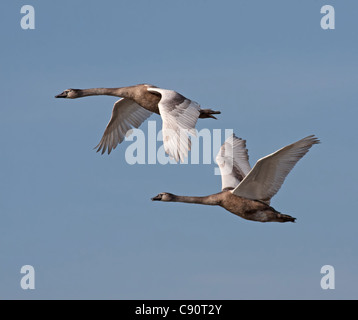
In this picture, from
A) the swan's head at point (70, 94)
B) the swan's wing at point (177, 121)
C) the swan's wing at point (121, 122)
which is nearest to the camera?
the swan's wing at point (177, 121)

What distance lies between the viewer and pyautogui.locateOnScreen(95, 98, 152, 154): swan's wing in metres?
27.2

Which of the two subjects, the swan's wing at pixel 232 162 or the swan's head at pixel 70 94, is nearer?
the swan's wing at pixel 232 162

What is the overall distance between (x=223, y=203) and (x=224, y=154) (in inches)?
106

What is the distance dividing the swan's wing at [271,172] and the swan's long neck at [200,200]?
64cm

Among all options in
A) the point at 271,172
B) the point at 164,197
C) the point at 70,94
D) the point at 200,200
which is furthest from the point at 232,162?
the point at 70,94

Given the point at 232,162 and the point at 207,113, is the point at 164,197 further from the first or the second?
the point at 207,113

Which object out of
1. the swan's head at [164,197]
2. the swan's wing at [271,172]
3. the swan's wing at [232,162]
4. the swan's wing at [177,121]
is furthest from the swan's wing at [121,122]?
the swan's wing at [271,172]

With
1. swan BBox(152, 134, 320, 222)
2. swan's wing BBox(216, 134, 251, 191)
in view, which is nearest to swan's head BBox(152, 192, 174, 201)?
swan BBox(152, 134, 320, 222)

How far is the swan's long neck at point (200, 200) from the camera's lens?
76.3ft

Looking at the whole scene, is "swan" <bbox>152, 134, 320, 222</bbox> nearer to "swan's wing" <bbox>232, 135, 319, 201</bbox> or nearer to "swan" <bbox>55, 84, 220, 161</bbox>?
"swan's wing" <bbox>232, 135, 319, 201</bbox>

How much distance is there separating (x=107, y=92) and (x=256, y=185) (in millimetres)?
5262

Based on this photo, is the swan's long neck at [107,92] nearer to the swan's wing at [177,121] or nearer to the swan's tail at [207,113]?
the swan's wing at [177,121]

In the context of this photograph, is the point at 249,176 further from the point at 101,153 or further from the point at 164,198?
the point at 101,153

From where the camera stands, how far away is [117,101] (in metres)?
27.2
